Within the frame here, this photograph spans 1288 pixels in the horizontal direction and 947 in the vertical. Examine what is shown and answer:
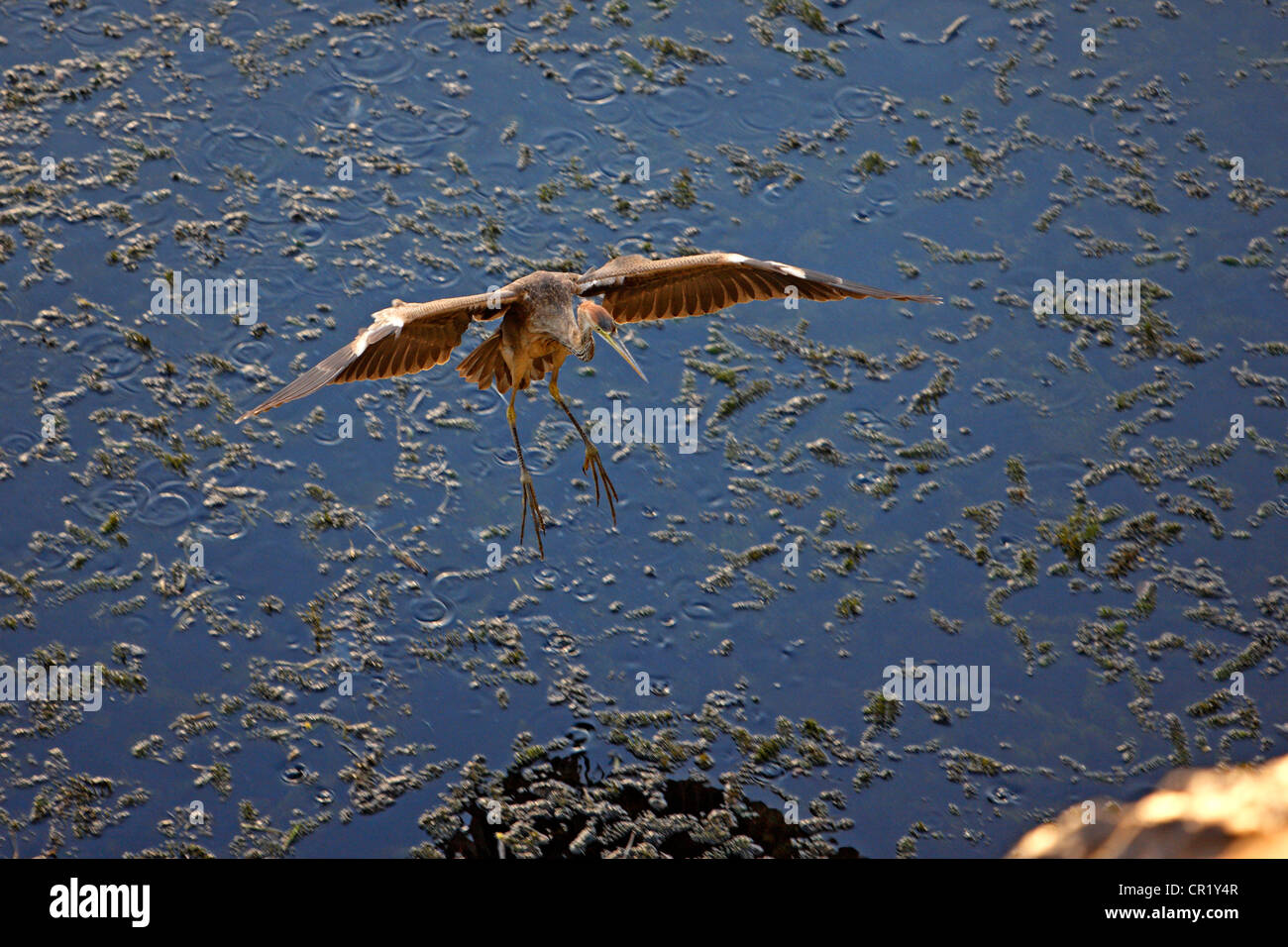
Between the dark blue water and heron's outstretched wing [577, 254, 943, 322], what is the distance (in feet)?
6.50

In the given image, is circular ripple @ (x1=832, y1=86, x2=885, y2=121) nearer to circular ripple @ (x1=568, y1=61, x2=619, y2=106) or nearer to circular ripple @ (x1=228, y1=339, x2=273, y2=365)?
circular ripple @ (x1=568, y1=61, x2=619, y2=106)

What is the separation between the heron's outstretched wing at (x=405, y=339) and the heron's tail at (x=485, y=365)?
0.74 ft

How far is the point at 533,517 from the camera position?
10.0 metres

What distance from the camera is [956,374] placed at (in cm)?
1113

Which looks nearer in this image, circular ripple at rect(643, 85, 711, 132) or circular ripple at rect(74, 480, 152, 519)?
circular ripple at rect(74, 480, 152, 519)

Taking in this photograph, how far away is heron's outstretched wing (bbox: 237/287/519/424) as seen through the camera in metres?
7.60

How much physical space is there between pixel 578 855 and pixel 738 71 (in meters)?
8.14

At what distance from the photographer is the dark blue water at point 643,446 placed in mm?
9000

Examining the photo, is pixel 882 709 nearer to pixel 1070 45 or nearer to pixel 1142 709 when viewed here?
pixel 1142 709

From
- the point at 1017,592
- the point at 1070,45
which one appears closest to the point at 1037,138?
the point at 1070,45

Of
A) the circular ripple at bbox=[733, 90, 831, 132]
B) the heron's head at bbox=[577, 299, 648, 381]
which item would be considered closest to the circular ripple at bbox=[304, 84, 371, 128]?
the circular ripple at bbox=[733, 90, 831, 132]

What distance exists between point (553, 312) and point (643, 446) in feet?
8.93

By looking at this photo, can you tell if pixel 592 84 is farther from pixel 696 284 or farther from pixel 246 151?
pixel 696 284

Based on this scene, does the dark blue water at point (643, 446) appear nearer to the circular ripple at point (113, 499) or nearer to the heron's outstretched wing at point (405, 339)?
the circular ripple at point (113, 499)
